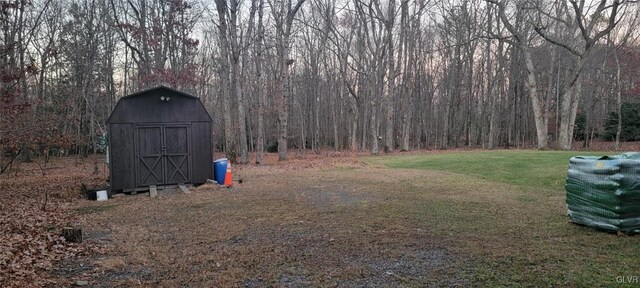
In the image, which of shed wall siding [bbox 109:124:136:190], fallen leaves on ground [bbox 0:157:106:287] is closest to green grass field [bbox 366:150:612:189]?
shed wall siding [bbox 109:124:136:190]

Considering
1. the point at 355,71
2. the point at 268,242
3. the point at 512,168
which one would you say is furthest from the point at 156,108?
the point at 355,71

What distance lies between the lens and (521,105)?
3347cm

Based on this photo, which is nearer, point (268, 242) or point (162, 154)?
point (268, 242)

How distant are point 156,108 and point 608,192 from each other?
11.3 meters

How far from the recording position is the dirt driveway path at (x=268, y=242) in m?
4.24

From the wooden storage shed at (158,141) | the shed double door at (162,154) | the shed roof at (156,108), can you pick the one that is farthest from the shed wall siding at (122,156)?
the shed roof at (156,108)

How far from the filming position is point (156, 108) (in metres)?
12.1

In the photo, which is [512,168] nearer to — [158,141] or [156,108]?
→ [158,141]

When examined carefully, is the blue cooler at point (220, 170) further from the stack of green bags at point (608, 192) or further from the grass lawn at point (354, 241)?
the stack of green bags at point (608, 192)

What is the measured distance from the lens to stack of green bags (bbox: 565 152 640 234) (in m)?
5.25

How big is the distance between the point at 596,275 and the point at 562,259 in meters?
0.53

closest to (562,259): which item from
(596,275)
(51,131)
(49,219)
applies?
(596,275)

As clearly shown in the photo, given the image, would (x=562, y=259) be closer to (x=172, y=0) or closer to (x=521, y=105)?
(x=172, y=0)

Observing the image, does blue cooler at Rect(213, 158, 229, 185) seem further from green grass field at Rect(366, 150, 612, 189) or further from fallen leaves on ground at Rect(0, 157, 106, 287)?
green grass field at Rect(366, 150, 612, 189)
